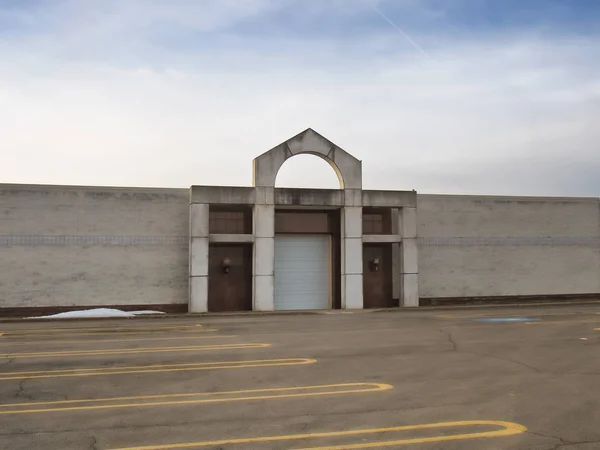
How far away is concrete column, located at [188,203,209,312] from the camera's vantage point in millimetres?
25031

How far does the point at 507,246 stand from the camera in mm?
29828

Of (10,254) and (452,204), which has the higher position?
(452,204)

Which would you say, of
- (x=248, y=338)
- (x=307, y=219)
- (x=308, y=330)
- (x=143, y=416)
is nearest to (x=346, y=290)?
(x=307, y=219)

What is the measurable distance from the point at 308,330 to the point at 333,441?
11.5 m

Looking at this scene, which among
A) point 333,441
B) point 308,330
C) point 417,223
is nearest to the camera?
point 333,441

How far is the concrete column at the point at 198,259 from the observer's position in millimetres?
25031

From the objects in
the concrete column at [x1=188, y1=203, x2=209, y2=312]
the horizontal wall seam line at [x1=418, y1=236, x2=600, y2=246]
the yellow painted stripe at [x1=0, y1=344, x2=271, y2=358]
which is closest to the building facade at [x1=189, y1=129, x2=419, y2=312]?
A: the concrete column at [x1=188, y1=203, x2=209, y2=312]

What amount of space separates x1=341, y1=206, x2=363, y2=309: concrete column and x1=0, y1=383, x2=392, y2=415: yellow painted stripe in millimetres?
16655

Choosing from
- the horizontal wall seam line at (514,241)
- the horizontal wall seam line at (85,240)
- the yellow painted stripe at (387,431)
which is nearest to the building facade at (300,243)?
the horizontal wall seam line at (85,240)

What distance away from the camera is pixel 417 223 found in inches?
1124

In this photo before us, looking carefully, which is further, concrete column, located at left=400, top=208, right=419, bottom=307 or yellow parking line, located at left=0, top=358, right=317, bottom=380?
concrete column, located at left=400, top=208, right=419, bottom=307

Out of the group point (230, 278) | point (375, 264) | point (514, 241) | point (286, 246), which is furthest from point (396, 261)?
point (230, 278)

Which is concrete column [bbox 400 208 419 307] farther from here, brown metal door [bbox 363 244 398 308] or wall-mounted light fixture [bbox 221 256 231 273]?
wall-mounted light fixture [bbox 221 256 231 273]

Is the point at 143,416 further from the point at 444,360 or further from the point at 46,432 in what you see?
the point at 444,360
